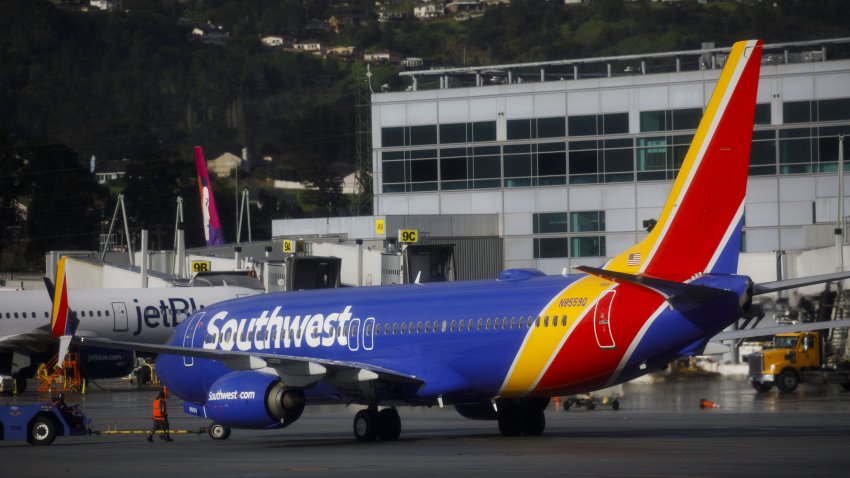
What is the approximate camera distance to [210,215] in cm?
9356

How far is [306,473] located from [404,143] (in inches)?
2205

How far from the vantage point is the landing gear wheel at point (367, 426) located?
2964 centimetres

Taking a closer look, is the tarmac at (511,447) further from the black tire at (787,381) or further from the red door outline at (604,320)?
the black tire at (787,381)

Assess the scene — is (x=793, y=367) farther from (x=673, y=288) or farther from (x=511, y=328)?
(x=673, y=288)

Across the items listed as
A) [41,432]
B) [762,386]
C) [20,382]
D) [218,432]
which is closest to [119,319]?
[20,382]

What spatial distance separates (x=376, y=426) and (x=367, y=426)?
0.64 feet

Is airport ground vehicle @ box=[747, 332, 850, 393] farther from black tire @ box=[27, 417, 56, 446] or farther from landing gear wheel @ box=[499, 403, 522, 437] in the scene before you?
black tire @ box=[27, 417, 56, 446]

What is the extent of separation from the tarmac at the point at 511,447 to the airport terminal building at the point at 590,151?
2736cm

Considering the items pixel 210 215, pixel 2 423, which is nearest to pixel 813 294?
pixel 2 423

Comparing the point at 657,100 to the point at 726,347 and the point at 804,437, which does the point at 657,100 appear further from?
the point at 804,437

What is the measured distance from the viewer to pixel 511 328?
27.6 meters

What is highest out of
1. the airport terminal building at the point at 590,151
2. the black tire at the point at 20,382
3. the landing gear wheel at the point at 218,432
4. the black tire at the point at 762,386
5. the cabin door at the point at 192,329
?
the airport terminal building at the point at 590,151

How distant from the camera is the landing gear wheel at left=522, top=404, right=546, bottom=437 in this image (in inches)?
1180

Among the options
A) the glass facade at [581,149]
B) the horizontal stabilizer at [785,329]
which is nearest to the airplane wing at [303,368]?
the horizontal stabilizer at [785,329]
